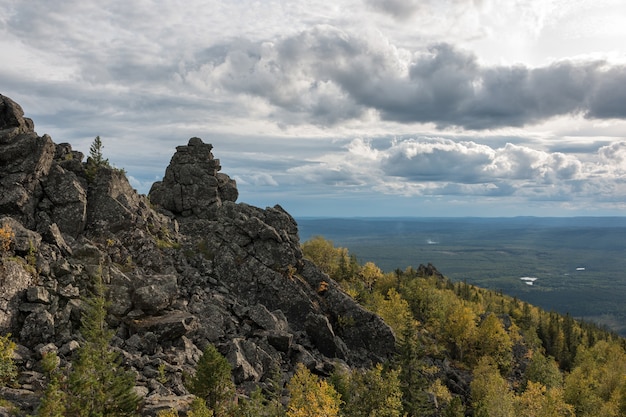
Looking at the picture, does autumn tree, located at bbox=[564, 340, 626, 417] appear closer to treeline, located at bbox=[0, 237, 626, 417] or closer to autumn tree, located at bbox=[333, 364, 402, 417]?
treeline, located at bbox=[0, 237, 626, 417]

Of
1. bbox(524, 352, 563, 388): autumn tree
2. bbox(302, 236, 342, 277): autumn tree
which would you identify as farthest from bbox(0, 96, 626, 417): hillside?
bbox(302, 236, 342, 277): autumn tree

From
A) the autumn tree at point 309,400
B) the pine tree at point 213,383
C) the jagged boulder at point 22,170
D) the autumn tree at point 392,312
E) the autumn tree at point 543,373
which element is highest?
the jagged boulder at point 22,170

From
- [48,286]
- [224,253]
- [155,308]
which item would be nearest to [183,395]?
[155,308]

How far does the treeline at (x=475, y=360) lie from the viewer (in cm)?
6982

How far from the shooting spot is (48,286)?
41.3m

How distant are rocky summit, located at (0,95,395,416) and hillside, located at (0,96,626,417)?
0.18 metres

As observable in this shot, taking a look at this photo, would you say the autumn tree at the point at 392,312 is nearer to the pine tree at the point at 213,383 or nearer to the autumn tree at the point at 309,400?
the autumn tree at the point at 309,400

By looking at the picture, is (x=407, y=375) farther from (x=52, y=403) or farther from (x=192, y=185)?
(x=192, y=185)

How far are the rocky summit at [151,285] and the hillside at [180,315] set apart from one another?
0.18 m

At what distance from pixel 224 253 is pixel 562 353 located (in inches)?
5313

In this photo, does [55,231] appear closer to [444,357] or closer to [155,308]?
[155,308]

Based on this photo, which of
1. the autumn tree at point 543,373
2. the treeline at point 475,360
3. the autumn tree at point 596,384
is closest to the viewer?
the treeline at point 475,360

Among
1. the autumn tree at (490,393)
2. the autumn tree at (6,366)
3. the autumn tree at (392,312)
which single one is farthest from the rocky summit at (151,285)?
the autumn tree at (392,312)

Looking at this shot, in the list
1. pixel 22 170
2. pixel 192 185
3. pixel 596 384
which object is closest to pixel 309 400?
pixel 22 170
